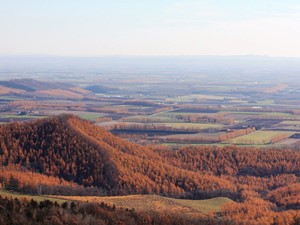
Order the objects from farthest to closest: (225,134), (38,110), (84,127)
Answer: (38,110), (225,134), (84,127)

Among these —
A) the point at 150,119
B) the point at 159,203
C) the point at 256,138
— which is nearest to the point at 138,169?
the point at 159,203

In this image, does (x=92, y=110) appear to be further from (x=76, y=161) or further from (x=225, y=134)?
(x=76, y=161)

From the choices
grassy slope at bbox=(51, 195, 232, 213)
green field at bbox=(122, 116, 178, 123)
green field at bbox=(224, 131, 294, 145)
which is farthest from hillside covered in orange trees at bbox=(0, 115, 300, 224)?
green field at bbox=(122, 116, 178, 123)

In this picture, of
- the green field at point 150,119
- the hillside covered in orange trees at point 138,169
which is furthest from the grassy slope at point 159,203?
the green field at point 150,119

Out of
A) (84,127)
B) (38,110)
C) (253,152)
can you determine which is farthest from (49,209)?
(38,110)

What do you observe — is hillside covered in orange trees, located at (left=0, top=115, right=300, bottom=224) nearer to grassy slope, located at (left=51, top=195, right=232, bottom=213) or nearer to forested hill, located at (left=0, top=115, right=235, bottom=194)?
forested hill, located at (left=0, top=115, right=235, bottom=194)

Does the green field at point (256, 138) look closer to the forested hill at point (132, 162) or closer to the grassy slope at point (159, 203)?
the forested hill at point (132, 162)

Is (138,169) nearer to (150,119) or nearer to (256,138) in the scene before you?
(256,138)
